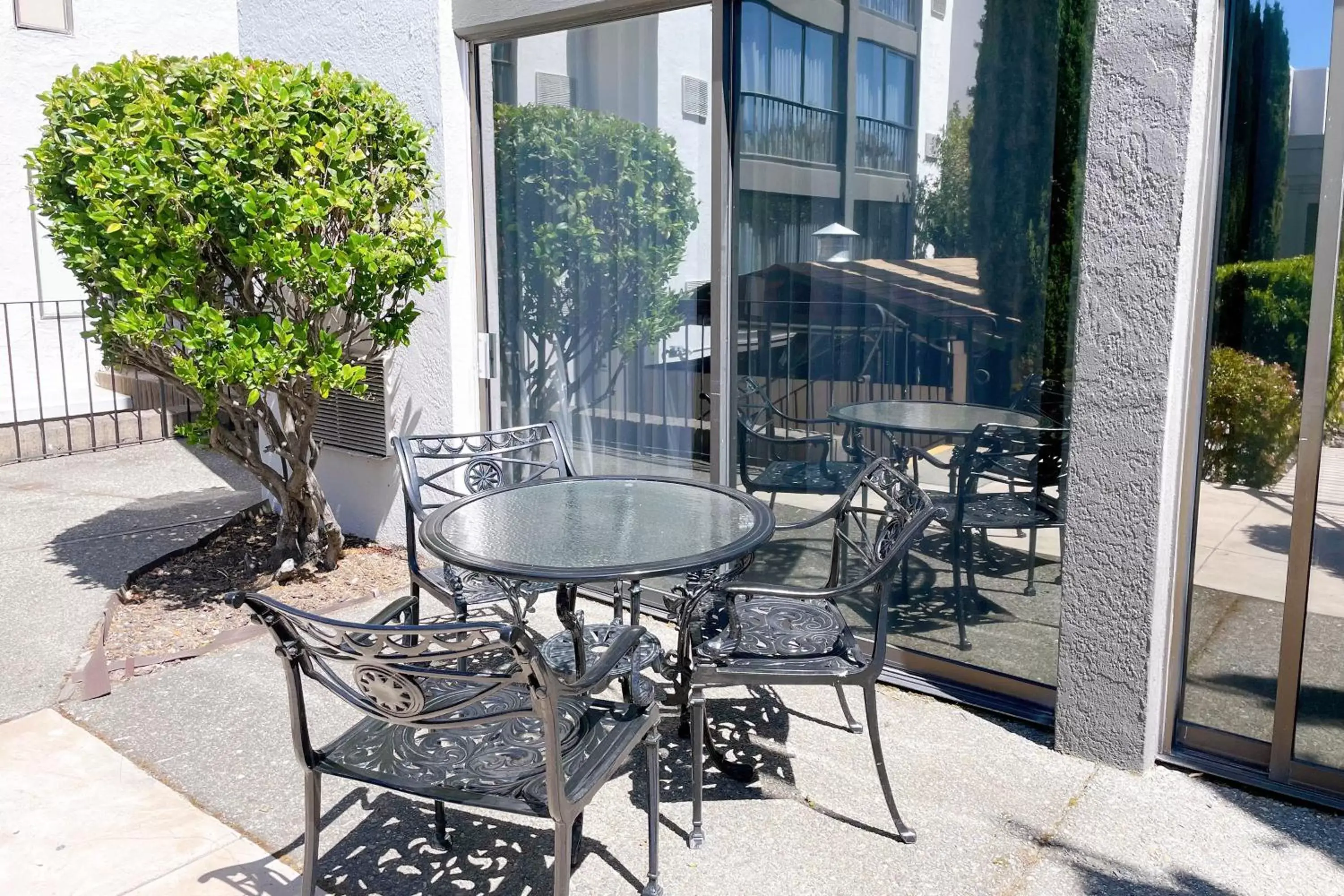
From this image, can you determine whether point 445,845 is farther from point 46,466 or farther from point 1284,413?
point 46,466

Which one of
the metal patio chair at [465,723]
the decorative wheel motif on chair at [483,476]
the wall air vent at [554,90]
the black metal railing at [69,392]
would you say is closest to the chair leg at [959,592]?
the metal patio chair at [465,723]

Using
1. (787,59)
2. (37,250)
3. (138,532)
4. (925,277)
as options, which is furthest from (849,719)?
(37,250)

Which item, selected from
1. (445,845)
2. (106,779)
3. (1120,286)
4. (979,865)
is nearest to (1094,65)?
(1120,286)

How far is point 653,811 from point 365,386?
2.76m

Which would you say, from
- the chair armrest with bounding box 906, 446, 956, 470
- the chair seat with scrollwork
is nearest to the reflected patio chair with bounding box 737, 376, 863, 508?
the chair armrest with bounding box 906, 446, 956, 470

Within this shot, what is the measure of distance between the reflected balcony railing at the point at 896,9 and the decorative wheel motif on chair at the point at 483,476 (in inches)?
83.2

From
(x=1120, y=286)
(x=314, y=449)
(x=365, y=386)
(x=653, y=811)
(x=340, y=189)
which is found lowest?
(x=653, y=811)

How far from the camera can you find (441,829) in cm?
288

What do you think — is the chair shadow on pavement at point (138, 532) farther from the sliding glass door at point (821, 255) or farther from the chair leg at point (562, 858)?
the chair leg at point (562, 858)

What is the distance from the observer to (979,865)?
2.79 m

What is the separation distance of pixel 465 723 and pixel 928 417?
2.17 meters

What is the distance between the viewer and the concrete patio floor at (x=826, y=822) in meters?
2.74

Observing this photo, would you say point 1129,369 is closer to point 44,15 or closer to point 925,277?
point 925,277

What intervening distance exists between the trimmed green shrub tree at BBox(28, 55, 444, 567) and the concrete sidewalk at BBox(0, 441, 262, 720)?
101 centimetres
